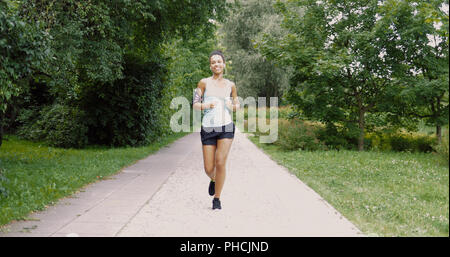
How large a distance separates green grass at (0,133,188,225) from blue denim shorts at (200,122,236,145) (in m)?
2.71

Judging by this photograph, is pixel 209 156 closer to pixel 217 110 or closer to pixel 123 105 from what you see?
pixel 217 110

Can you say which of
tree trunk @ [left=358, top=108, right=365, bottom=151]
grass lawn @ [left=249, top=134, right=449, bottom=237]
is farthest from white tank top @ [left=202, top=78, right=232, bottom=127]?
tree trunk @ [left=358, top=108, right=365, bottom=151]

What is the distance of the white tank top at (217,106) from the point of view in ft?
19.4

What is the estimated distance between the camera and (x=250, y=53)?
42.0 m

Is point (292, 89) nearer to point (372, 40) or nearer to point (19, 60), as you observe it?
point (372, 40)

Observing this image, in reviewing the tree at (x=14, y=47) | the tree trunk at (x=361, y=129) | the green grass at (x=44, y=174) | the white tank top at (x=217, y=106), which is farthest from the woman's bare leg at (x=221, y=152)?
the tree trunk at (x=361, y=129)

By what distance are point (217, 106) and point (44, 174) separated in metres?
5.11

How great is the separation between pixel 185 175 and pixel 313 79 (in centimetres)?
746

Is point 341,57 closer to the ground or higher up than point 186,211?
higher up

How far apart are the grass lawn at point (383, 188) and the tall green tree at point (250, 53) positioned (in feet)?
90.1

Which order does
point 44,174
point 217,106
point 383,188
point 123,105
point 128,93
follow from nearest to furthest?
1. point 217,106
2. point 383,188
3. point 44,174
4. point 123,105
5. point 128,93

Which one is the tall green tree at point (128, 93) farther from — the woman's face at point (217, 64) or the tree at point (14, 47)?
the woman's face at point (217, 64)

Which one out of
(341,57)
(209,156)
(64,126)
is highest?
(341,57)

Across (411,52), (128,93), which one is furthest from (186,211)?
(411,52)
